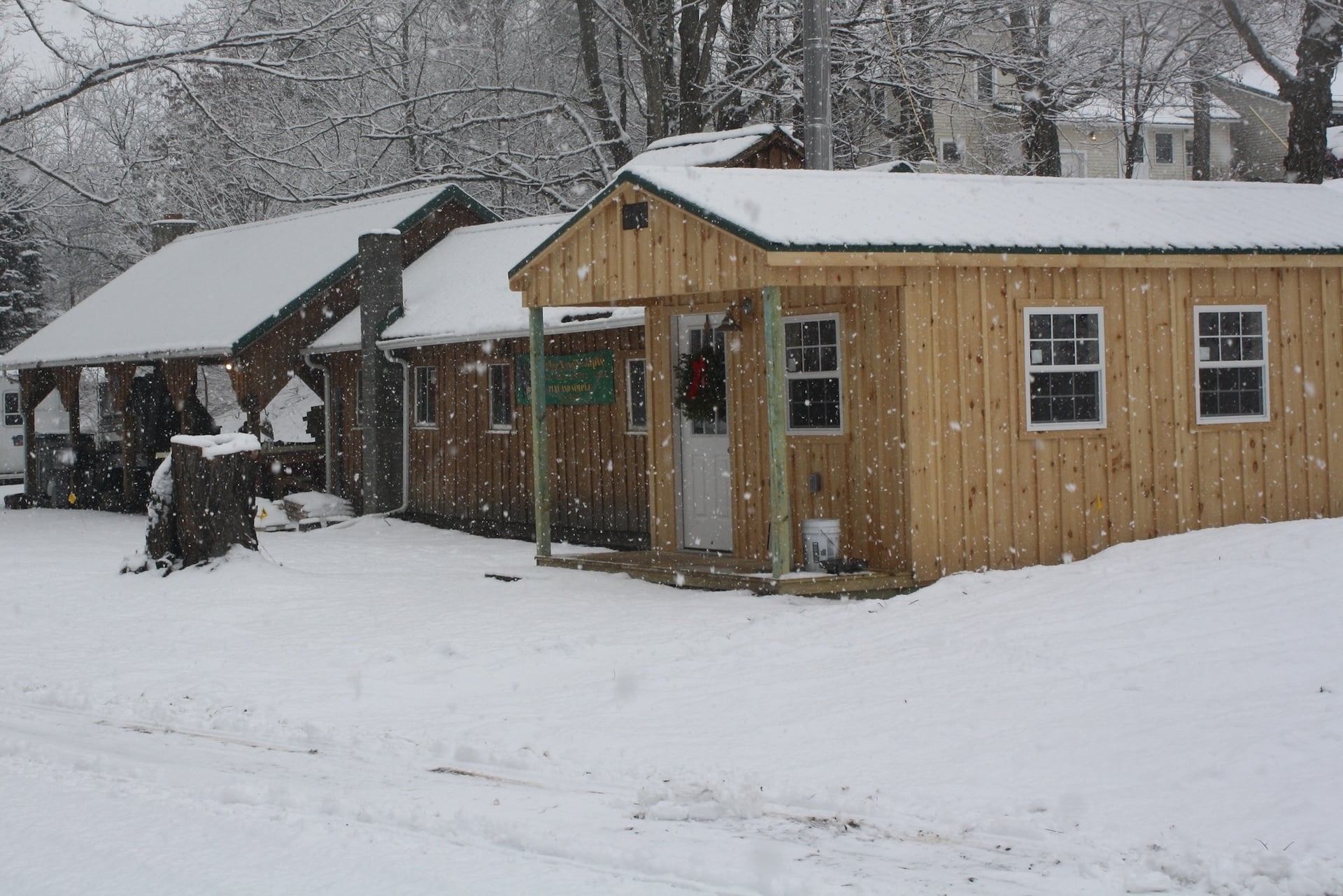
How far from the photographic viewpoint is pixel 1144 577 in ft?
→ 38.4

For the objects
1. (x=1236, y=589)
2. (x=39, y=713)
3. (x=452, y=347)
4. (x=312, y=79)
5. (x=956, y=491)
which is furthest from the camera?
(x=312, y=79)

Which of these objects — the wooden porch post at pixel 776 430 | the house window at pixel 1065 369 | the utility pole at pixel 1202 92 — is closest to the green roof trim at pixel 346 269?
the wooden porch post at pixel 776 430

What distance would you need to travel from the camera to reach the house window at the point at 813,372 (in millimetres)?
13797

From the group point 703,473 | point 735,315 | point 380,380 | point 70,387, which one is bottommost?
point 703,473

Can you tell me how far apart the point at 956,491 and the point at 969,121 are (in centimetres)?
2250

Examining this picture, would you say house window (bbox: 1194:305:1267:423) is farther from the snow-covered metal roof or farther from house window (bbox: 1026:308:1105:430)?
the snow-covered metal roof

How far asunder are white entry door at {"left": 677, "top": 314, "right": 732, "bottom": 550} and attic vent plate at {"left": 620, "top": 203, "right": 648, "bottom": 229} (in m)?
1.61

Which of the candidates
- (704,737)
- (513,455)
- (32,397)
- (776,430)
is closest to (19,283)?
(32,397)

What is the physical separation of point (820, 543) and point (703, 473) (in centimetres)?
241

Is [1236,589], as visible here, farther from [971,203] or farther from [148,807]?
[148,807]

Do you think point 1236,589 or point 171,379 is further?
point 171,379

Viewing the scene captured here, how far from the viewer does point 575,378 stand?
18.7 m

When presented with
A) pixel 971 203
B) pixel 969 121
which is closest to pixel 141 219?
pixel 969 121

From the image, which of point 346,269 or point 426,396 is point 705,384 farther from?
point 346,269
